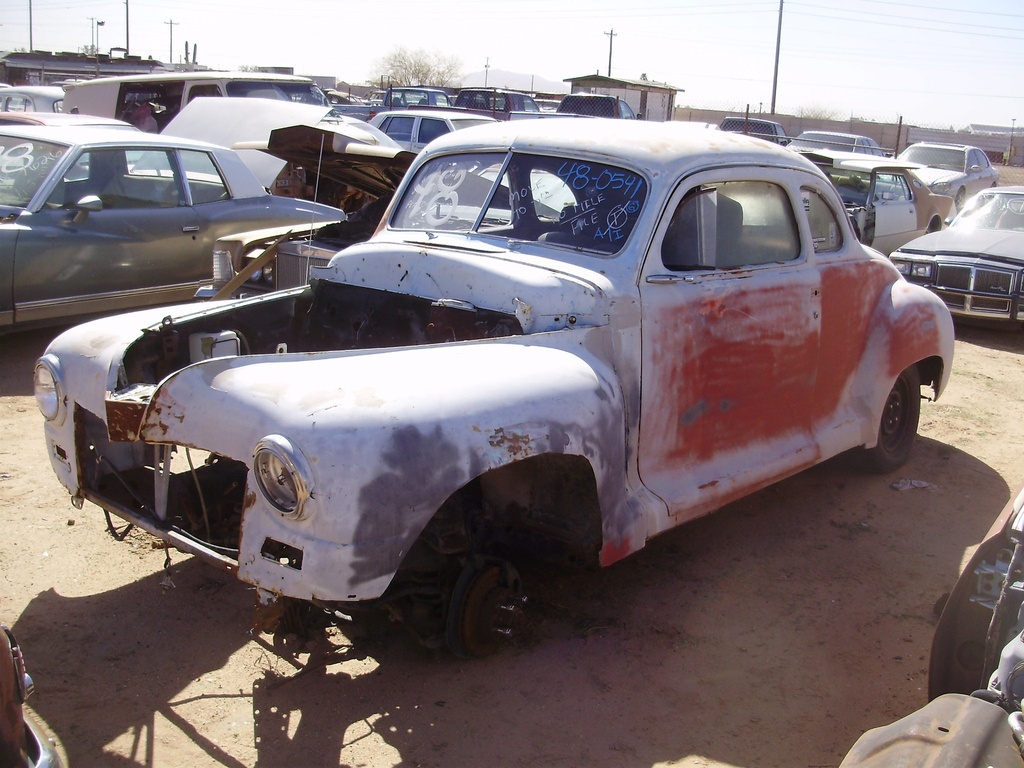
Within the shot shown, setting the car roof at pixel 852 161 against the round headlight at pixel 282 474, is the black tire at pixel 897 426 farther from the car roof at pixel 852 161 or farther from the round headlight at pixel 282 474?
the car roof at pixel 852 161

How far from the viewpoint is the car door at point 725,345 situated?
3.88 meters

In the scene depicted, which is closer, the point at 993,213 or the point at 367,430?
the point at 367,430

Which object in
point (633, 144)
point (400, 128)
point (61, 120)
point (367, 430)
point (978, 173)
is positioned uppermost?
point (400, 128)

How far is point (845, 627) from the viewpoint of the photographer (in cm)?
400

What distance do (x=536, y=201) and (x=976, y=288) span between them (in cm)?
710

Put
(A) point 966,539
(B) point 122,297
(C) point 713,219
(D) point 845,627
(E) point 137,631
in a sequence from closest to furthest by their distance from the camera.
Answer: (E) point 137,631, (D) point 845,627, (C) point 713,219, (A) point 966,539, (B) point 122,297

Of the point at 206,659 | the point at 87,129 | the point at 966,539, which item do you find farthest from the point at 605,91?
the point at 206,659

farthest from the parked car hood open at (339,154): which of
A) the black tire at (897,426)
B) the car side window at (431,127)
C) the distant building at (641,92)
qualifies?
the distant building at (641,92)

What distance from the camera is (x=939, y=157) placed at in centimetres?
2005

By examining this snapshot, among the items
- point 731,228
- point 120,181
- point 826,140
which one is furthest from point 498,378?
point 826,140

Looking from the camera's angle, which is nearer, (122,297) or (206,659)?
(206,659)

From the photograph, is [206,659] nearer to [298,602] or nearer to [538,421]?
[298,602]

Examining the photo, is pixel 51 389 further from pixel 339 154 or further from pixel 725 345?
pixel 339 154

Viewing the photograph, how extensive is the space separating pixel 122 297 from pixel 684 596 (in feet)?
17.1
